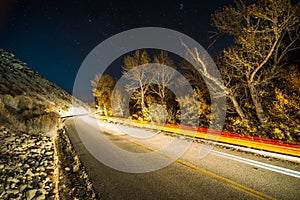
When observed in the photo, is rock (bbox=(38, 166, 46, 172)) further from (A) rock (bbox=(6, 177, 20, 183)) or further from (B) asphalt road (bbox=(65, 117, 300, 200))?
(B) asphalt road (bbox=(65, 117, 300, 200))

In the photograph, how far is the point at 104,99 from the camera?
116 ft

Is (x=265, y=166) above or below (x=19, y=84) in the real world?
below

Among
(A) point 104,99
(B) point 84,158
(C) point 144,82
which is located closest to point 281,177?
(B) point 84,158

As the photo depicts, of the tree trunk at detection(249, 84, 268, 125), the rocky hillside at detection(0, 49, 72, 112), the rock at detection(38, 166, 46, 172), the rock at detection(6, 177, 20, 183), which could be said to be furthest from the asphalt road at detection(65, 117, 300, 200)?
the rocky hillside at detection(0, 49, 72, 112)

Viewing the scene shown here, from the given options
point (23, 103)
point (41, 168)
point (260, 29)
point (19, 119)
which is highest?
point (260, 29)

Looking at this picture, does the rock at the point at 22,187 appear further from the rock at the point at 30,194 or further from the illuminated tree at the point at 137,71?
the illuminated tree at the point at 137,71

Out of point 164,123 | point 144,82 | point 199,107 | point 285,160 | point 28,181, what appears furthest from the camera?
point 144,82

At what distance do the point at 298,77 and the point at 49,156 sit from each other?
1179cm

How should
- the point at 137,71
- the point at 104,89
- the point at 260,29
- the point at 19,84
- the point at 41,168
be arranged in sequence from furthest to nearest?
the point at 104,89 < the point at 19,84 < the point at 137,71 < the point at 260,29 < the point at 41,168

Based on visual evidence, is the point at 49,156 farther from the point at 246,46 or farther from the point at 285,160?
the point at 246,46

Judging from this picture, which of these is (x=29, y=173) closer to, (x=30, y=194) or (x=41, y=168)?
(x=41, y=168)

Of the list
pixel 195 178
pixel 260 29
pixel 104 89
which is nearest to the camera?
pixel 195 178

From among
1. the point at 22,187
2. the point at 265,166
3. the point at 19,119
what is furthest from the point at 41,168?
the point at 265,166

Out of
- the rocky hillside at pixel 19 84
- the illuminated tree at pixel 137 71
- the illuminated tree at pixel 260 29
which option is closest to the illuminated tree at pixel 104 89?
the rocky hillside at pixel 19 84
